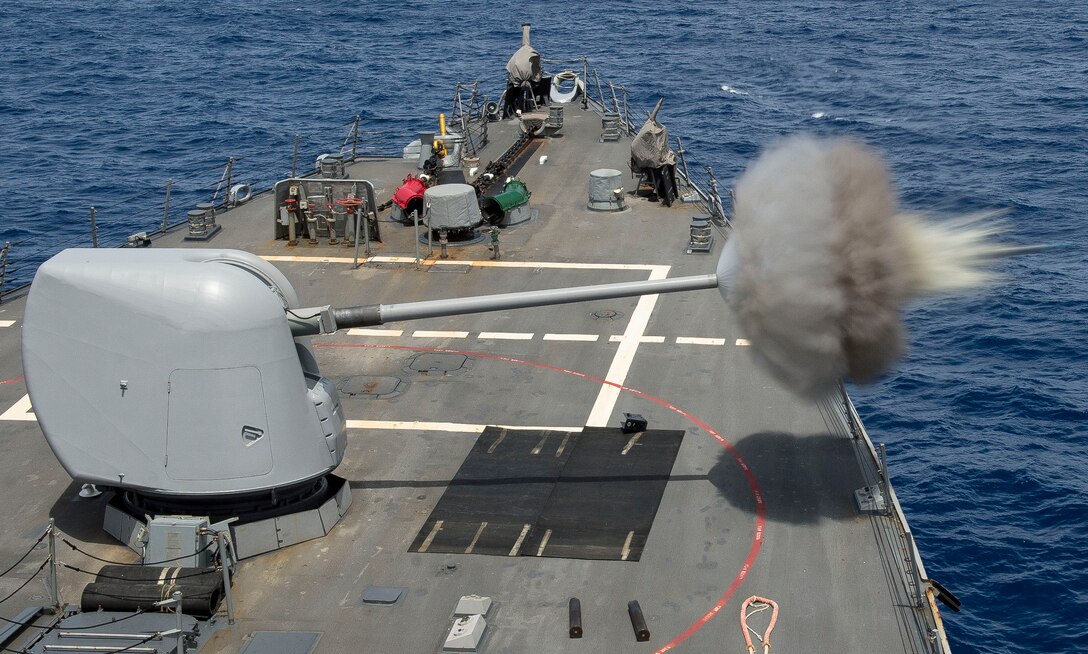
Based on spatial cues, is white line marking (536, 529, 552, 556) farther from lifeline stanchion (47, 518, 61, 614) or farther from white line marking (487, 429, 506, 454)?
lifeline stanchion (47, 518, 61, 614)

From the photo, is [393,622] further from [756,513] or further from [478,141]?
[478,141]

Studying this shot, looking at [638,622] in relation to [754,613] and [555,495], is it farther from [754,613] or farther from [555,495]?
[555,495]

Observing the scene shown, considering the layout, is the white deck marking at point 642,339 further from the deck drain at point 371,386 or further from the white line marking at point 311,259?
the white line marking at point 311,259

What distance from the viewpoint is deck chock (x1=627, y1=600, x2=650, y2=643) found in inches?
561

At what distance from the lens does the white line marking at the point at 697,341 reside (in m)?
23.6

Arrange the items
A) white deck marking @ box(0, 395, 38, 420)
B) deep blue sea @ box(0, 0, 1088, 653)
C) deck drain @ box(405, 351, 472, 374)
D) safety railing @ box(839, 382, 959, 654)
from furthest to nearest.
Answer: deep blue sea @ box(0, 0, 1088, 653) < deck drain @ box(405, 351, 472, 374) < white deck marking @ box(0, 395, 38, 420) < safety railing @ box(839, 382, 959, 654)

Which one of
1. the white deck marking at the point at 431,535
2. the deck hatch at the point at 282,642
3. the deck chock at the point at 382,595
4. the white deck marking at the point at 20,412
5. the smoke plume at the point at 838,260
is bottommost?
the white deck marking at the point at 20,412

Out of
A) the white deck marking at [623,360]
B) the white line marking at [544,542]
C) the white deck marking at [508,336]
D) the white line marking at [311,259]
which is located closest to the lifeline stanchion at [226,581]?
the white line marking at [544,542]

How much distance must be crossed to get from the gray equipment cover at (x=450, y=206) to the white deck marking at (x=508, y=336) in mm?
5339

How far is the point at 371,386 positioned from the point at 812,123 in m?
41.8

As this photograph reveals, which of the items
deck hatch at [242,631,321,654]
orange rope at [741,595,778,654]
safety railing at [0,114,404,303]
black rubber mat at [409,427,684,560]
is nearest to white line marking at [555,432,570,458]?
black rubber mat at [409,427,684,560]

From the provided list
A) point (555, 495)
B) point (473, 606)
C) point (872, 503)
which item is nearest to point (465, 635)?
point (473, 606)

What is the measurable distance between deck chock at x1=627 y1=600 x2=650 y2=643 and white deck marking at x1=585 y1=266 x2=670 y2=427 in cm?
554

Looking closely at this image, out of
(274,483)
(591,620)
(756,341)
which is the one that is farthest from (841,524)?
(274,483)
